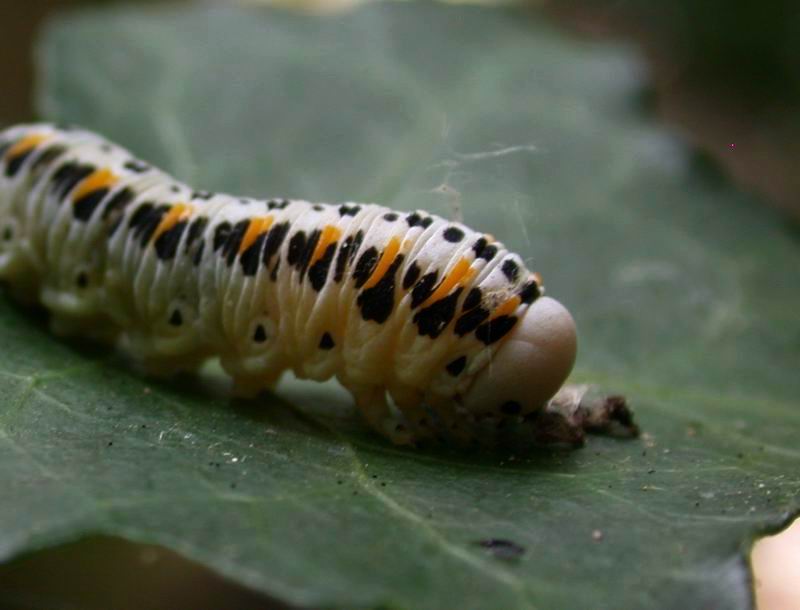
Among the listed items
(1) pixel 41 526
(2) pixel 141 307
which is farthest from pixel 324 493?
(2) pixel 141 307

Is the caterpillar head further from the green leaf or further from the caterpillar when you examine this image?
the green leaf

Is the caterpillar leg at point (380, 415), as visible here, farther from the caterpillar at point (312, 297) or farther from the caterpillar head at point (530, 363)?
the caterpillar head at point (530, 363)

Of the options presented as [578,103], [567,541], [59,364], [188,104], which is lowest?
[59,364]

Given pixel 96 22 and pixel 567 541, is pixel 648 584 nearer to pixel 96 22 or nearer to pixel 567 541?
pixel 567 541

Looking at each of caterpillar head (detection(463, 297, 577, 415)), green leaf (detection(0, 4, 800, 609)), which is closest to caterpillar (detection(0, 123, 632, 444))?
caterpillar head (detection(463, 297, 577, 415))

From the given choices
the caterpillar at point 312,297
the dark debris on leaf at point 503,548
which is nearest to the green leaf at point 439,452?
the dark debris on leaf at point 503,548

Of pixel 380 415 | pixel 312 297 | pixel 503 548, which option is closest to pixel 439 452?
pixel 380 415
